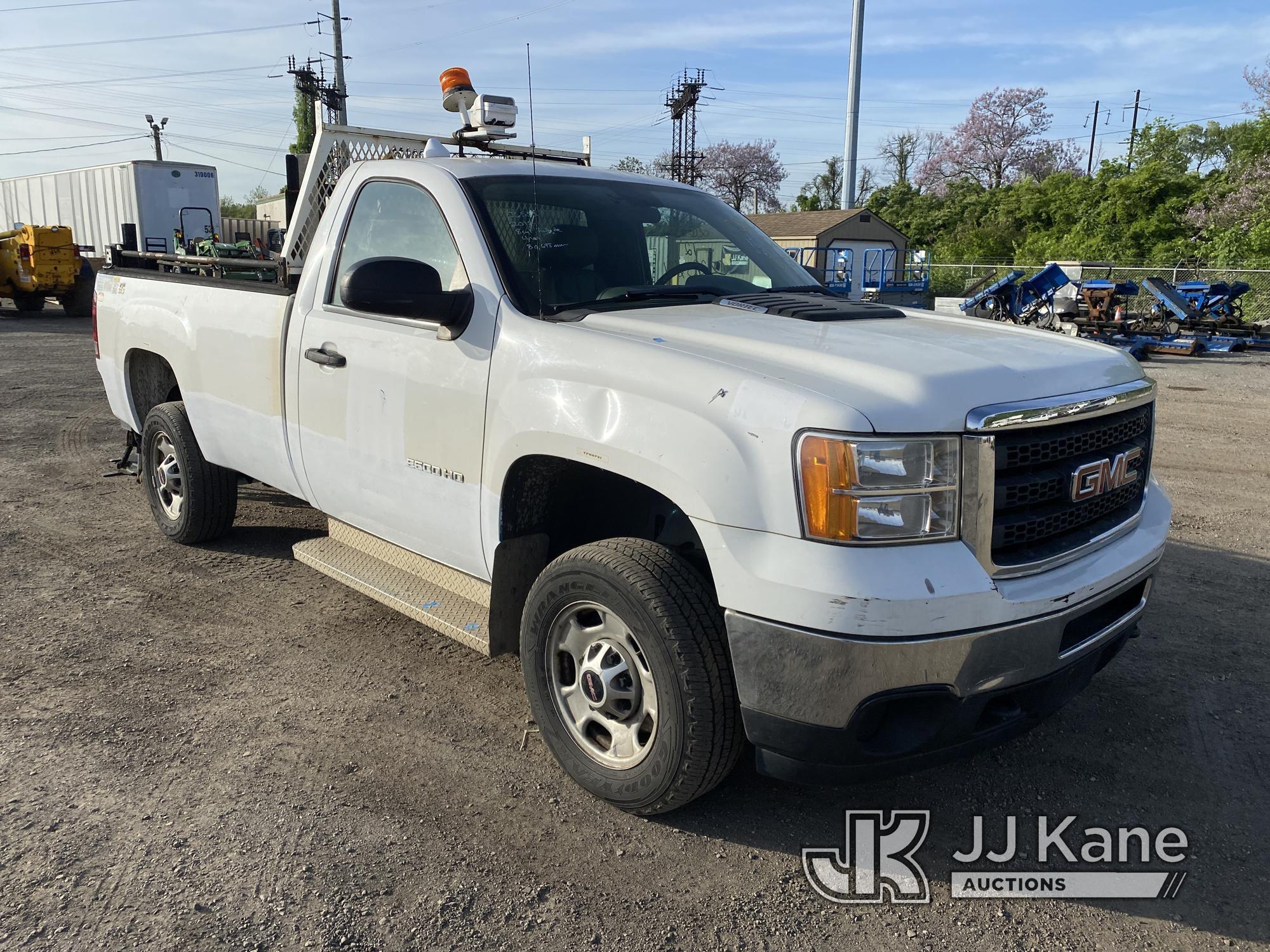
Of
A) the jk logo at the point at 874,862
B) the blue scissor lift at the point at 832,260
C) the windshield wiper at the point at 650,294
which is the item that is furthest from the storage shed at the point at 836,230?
the jk logo at the point at 874,862

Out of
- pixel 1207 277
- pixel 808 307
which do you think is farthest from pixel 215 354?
pixel 1207 277

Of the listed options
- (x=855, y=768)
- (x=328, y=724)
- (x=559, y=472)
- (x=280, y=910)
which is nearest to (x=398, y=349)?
(x=559, y=472)

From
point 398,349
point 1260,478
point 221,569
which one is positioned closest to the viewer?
point 398,349

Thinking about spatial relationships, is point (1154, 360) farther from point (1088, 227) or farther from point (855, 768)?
point (1088, 227)

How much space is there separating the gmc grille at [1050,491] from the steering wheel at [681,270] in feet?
5.35

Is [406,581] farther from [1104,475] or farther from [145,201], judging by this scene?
[145,201]

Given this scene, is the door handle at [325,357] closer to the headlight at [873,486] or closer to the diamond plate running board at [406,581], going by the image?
the diamond plate running board at [406,581]

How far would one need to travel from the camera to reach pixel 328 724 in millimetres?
3543

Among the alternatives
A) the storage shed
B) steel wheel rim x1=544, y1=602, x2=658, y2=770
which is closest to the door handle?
steel wheel rim x1=544, y1=602, x2=658, y2=770

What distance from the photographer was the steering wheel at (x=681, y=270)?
3.78 m

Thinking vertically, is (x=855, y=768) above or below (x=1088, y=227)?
below

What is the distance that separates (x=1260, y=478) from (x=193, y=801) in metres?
7.87

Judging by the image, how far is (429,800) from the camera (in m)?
3.06

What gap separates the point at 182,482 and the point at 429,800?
311 centimetres
